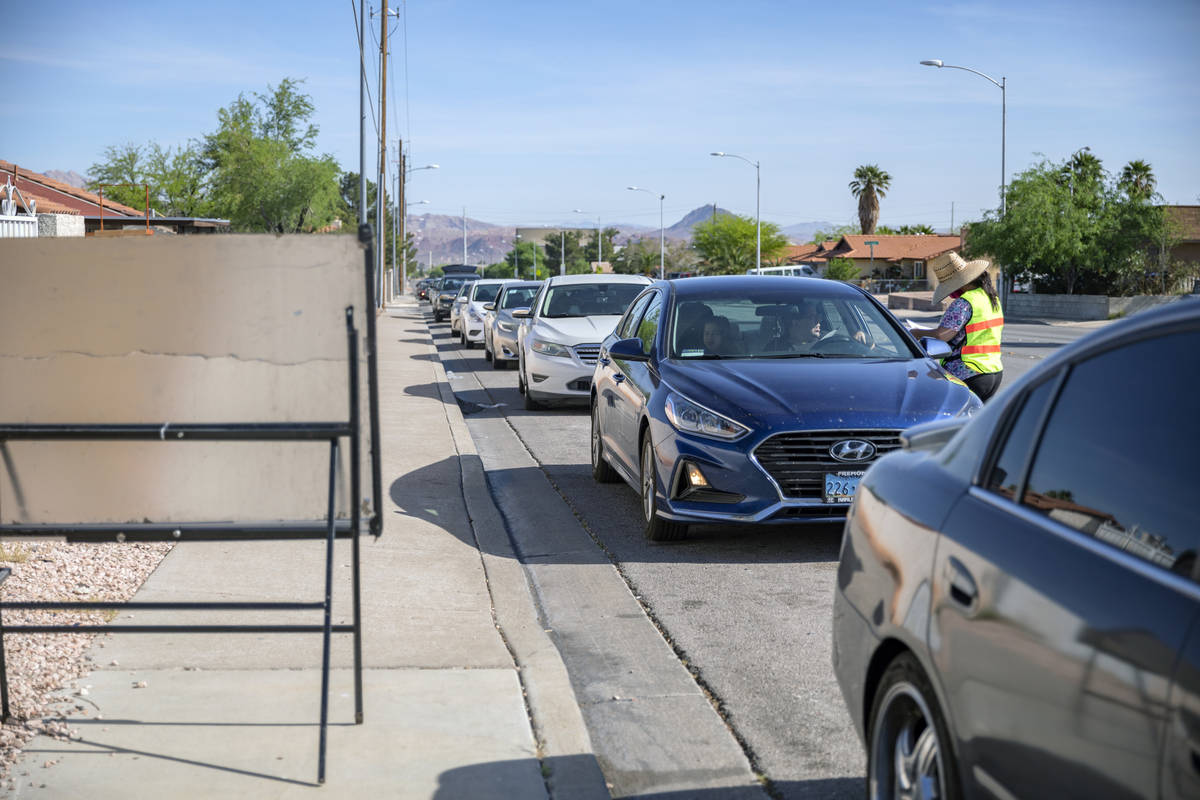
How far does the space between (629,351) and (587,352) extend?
6818 mm

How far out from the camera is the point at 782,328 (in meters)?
8.75

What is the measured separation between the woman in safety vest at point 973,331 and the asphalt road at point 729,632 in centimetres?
181

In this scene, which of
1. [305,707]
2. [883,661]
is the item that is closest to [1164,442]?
[883,661]

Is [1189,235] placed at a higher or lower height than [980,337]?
higher

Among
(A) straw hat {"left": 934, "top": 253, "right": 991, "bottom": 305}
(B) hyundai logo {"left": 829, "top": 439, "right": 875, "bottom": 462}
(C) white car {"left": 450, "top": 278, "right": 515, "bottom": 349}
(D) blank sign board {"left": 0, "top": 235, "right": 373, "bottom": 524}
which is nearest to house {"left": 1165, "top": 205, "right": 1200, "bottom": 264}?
(C) white car {"left": 450, "top": 278, "right": 515, "bottom": 349}

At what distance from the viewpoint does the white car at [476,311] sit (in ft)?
95.9

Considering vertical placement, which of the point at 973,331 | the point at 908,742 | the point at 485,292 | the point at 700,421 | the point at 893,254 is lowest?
the point at 908,742

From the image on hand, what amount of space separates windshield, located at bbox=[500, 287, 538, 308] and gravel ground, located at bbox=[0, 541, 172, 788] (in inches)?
689

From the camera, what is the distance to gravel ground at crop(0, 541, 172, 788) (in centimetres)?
468

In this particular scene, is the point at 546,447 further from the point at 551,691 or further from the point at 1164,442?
the point at 1164,442

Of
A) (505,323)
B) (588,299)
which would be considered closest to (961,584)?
(588,299)

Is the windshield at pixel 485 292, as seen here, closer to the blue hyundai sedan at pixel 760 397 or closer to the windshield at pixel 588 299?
the windshield at pixel 588 299

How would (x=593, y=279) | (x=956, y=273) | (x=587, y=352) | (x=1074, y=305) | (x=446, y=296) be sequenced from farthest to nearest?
(x=1074, y=305), (x=446, y=296), (x=593, y=279), (x=587, y=352), (x=956, y=273)

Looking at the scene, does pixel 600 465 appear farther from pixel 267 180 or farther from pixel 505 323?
pixel 267 180
